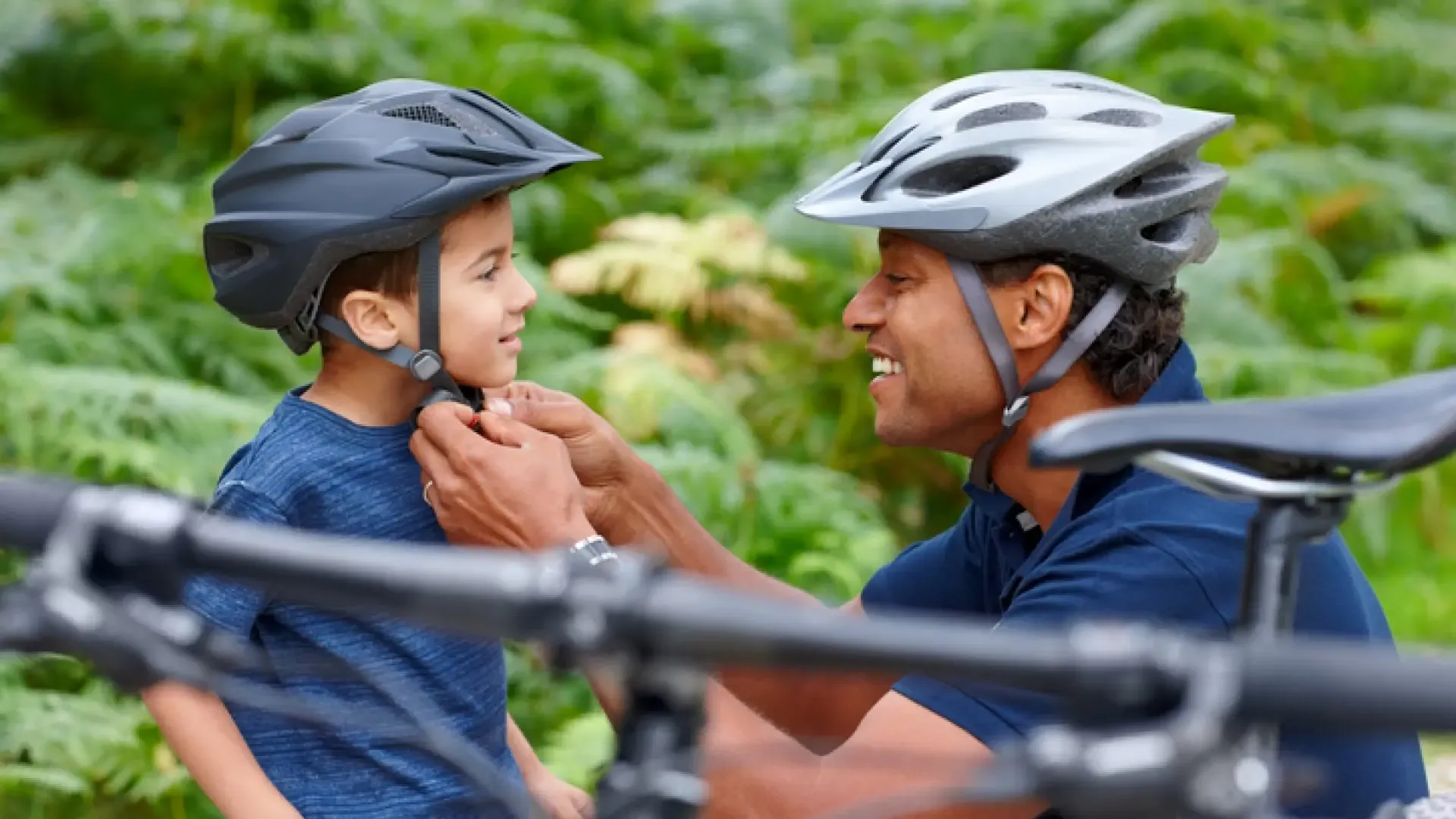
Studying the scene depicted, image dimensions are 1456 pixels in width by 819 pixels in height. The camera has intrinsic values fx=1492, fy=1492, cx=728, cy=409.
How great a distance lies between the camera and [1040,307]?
2.64 metres

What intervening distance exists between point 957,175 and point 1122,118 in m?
0.31

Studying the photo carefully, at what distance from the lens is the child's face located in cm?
246

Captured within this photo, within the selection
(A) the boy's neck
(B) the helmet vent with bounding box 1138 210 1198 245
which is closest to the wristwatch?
(A) the boy's neck

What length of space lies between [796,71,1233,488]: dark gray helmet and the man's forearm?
0.54 m

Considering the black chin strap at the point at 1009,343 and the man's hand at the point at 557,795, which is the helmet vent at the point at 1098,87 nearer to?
the black chin strap at the point at 1009,343

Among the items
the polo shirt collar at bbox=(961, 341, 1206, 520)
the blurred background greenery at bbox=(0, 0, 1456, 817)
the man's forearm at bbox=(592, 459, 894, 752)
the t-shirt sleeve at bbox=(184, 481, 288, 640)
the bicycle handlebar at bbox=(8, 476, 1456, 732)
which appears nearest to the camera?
the bicycle handlebar at bbox=(8, 476, 1456, 732)

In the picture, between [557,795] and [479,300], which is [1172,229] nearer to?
[479,300]

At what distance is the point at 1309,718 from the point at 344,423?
1.82m

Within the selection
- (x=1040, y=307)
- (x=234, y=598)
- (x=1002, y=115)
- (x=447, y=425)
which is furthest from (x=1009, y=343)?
(x=234, y=598)

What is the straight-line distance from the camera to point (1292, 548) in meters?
1.23

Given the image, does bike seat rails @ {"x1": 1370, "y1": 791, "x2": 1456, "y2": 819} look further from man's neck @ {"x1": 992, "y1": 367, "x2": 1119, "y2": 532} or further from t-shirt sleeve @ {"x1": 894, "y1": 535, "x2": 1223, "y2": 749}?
man's neck @ {"x1": 992, "y1": 367, "x2": 1119, "y2": 532}

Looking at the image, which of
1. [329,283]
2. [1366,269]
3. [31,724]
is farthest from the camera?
[1366,269]

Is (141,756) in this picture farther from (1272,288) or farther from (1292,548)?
(1272,288)

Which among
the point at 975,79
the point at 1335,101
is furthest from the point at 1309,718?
the point at 1335,101
